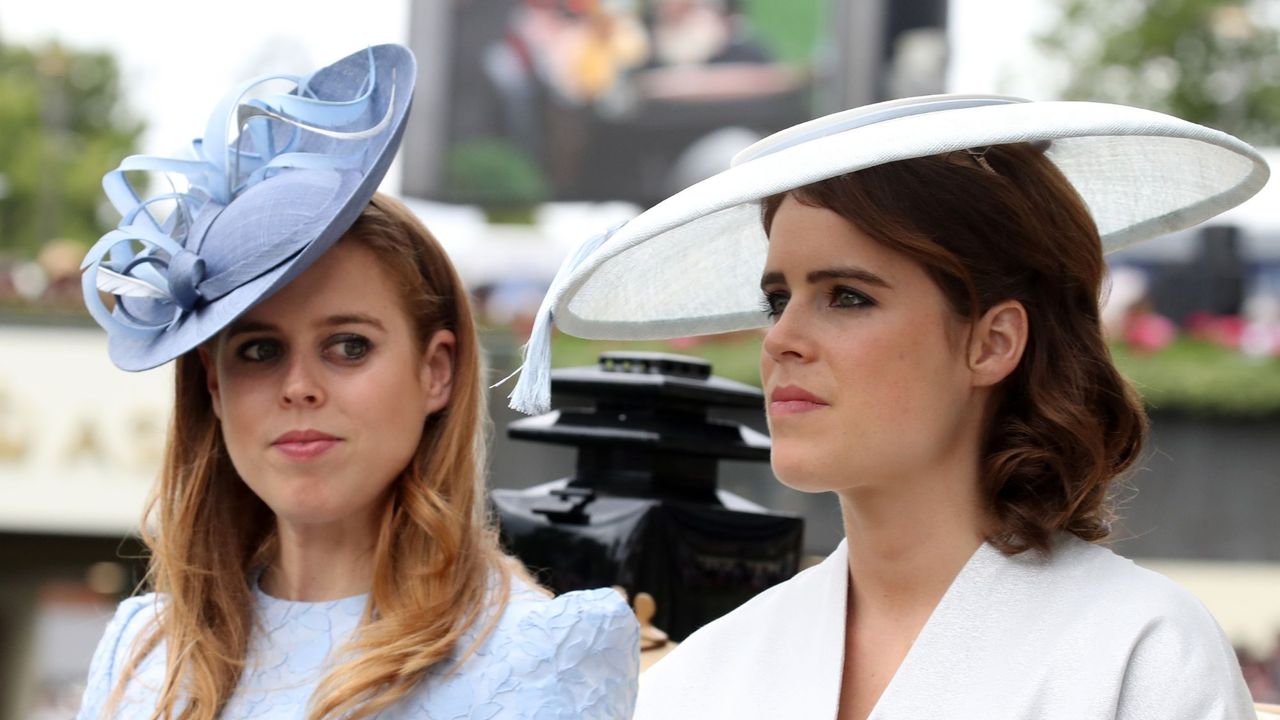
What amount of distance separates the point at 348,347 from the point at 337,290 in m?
0.09

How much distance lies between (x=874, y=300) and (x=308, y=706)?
1020 mm

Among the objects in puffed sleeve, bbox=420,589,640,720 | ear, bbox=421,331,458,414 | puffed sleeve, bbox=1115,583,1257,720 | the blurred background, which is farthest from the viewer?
the blurred background

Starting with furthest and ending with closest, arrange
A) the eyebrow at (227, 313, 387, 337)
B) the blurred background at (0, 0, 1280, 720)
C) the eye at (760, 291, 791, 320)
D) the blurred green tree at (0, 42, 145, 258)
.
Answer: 1. the blurred green tree at (0, 42, 145, 258)
2. the blurred background at (0, 0, 1280, 720)
3. the eyebrow at (227, 313, 387, 337)
4. the eye at (760, 291, 791, 320)

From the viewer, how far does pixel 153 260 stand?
2.59m

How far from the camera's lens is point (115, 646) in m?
A: 2.77

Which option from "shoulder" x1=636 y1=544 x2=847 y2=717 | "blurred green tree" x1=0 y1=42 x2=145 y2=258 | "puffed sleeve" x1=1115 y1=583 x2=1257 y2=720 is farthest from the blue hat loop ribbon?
"blurred green tree" x1=0 y1=42 x2=145 y2=258

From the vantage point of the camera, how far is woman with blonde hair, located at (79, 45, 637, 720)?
2408mm

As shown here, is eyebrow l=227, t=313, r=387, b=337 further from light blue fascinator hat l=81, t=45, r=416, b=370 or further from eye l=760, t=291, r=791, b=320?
eye l=760, t=291, r=791, b=320

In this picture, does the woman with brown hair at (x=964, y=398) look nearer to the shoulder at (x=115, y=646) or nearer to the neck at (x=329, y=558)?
the neck at (x=329, y=558)

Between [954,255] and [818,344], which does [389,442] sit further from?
[954,255]

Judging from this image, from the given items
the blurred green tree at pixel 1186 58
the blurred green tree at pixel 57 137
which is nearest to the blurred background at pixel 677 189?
the blurred green tree at pixel 1186 58

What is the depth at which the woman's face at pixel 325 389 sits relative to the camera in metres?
2.44

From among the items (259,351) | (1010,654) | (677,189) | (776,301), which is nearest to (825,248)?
(776,301)

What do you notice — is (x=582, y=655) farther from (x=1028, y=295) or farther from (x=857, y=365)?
(x=1028, y=295)
